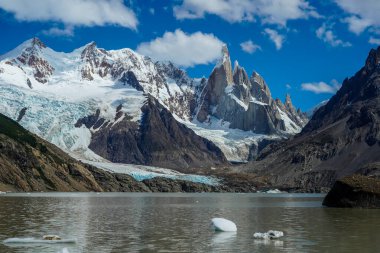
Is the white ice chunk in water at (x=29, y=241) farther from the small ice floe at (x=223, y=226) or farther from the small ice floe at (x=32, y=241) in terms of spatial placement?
the small ice floe at (x=223, y=226)

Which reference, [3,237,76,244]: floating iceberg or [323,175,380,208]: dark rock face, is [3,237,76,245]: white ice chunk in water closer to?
[3,237,76,244]: floating iceberg

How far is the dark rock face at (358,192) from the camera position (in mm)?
101438

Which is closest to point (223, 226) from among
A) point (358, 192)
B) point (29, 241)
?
point (29, 241)

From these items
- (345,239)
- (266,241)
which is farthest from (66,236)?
(345,239)

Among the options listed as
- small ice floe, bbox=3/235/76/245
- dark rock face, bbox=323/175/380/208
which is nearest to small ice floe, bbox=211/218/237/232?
small ice floe, bbox=3/235/76/245

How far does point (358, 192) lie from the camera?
10312 centimetres

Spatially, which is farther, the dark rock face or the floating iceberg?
the dark rock face

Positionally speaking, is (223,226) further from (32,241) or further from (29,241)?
(29,241)

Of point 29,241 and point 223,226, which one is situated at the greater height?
point 223,226

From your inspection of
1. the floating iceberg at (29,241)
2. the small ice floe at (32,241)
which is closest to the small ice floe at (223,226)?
the small ice floe at (32,241)

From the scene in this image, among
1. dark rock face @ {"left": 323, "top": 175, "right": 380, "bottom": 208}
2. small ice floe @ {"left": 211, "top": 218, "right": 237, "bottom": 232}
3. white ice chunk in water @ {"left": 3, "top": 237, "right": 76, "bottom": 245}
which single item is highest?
dark rock face @ {"left": 323, "top": 175, "right": 380, "bottom": 208}

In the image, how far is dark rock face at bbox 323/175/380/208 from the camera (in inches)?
3994

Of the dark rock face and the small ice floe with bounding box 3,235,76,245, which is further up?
the dark rock face

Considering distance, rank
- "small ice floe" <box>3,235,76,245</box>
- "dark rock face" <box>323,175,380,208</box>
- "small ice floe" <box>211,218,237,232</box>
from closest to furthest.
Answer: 1. "small ice floe" <box>3,235,76,245</box>
2. "small ice floe" <box>211,218,237,232</box>
3. "dark rock face" <box>323,175,380,208</box>
